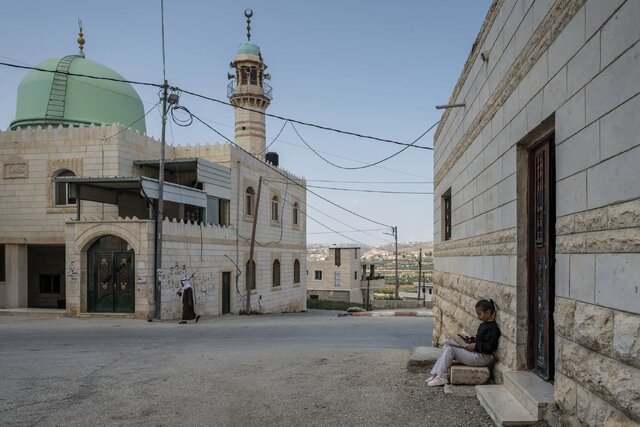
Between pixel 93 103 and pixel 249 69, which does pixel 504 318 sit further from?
pixel 249 69

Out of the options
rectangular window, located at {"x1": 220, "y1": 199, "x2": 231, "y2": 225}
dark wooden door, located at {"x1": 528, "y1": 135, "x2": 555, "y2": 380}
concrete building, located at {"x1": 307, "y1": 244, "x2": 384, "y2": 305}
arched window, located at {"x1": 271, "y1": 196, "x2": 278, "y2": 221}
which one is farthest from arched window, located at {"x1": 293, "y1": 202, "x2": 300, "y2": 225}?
dark wooden door, located at {"x1": 528, "y1": 135, "x2": 555, "y2": 380}

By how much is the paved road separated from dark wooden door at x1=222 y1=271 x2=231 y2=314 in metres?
11.5

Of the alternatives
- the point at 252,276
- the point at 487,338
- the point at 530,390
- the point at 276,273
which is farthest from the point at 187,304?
the point at 530,390

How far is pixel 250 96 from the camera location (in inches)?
1302

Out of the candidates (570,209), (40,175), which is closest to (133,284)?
(40,175)

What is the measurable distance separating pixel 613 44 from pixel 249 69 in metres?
32.1

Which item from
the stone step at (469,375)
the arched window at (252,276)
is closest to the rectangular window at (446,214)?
the stone step at (469,375)

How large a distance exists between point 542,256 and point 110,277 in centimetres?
1632

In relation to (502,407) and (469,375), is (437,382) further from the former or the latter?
(502,407)

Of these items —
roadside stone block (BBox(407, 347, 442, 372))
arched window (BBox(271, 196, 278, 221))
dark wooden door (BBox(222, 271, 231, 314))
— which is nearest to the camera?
roadside stone block (BBox(407, 347, 442, 372))

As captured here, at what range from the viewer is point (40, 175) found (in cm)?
2122

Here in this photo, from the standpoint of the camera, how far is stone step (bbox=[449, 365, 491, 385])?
19.8 ft

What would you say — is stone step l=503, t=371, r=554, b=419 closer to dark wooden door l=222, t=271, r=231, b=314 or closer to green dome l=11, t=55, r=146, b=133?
dark wooden door l=222, t=271, r=231, b=314

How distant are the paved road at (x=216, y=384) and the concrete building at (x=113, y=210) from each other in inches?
254
